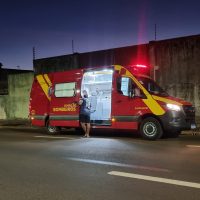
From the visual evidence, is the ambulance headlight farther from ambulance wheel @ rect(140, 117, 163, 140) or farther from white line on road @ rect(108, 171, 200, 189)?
white line on road @ rect(108, 171, 200, 189)

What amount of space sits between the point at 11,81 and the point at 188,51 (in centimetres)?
1384

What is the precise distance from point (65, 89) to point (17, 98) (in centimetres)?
1269

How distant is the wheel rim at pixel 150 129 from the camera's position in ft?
45.2

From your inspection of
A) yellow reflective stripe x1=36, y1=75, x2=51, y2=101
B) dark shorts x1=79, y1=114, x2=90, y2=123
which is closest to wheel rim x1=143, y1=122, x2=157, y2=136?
dark shorts x1=79, y1=114, x2=90, y2=123

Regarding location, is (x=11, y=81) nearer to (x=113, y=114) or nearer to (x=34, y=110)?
(x=34, y=110)

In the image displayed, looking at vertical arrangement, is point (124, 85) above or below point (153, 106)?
above

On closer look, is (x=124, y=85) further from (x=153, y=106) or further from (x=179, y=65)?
(x=179, y=65)

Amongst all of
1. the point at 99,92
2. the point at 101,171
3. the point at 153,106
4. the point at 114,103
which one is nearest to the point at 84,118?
the point at 99,92

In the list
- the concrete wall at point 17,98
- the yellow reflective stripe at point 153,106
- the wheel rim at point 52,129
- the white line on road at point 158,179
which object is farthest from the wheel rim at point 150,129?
the concrete wall at point 17,98

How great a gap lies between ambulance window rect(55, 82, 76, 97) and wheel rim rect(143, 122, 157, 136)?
3.77 metres

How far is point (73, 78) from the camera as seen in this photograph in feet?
54.4

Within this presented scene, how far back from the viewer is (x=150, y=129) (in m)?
13.9

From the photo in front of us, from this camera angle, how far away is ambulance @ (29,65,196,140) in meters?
13.7

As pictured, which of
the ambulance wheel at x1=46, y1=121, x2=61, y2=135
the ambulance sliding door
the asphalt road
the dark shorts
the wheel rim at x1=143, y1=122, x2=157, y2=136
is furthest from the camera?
the ambulance wheel at x1=46, y1=121, x2=61, y2=135
